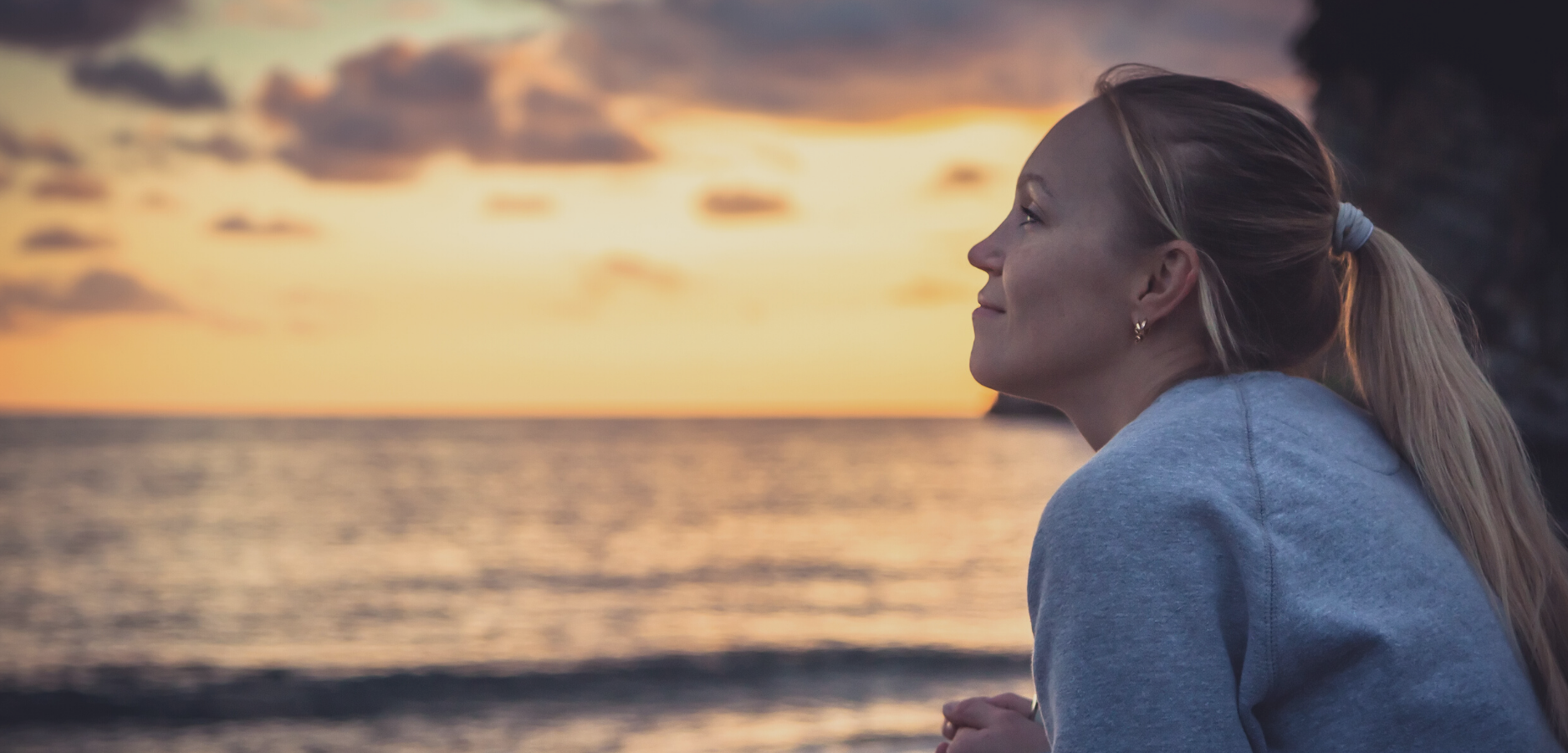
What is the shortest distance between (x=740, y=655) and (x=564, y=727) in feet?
13.5

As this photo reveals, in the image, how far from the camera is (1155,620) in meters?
1.12

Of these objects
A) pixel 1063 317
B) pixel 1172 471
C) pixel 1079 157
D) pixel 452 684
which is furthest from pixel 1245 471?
pixel 452 684

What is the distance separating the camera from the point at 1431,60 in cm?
1988

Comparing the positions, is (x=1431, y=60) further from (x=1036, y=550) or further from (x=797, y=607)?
(x=1036, y=550)

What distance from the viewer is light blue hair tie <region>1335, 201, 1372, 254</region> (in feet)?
5.03

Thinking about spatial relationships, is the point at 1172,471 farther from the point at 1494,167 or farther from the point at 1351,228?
the point at 1494,167

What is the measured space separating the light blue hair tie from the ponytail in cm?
3

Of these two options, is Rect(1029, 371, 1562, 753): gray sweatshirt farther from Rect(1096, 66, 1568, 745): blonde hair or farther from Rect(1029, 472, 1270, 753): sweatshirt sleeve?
Rect(1096, 66, 1568, 745): blonde hair

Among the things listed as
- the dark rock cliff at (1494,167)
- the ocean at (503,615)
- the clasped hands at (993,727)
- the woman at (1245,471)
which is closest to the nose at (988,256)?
the woman at (1245,471)

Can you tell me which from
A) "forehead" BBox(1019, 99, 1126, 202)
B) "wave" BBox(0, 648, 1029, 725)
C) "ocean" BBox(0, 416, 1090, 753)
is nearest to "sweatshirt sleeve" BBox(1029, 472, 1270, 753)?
"forehead" BBox(1019, 99, 1126, 202)

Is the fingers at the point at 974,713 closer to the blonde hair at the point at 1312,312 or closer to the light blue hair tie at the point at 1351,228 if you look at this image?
the blonde hair at the point at 1312,312

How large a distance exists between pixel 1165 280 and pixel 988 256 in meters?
0.26

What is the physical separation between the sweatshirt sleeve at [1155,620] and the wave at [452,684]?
11815mm

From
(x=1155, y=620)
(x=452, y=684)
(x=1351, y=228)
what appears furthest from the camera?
(x=452, y=684)
